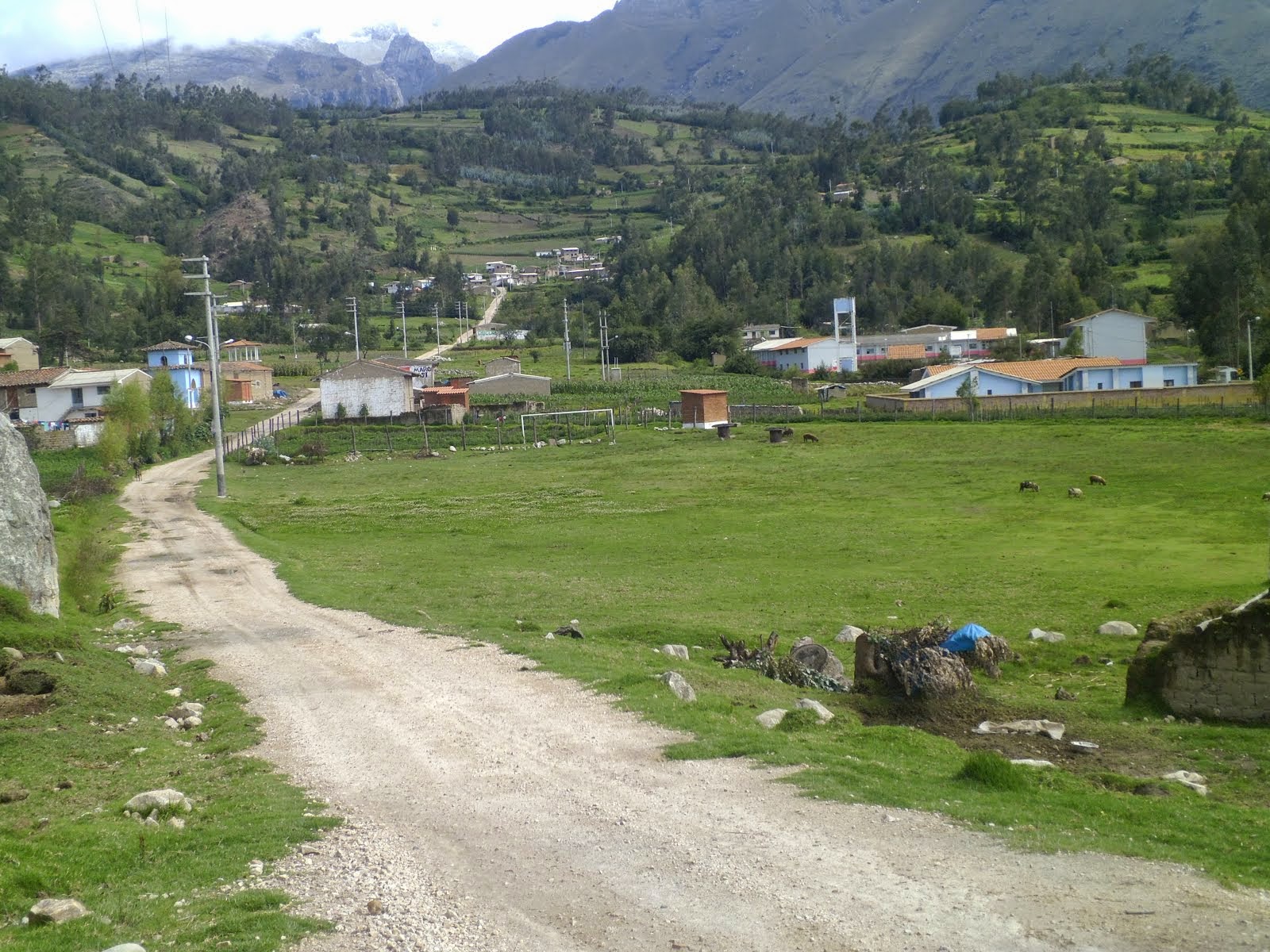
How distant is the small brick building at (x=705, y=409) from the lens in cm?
7281

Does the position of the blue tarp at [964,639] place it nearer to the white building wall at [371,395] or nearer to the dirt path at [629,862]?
the dirt path at [629,862]

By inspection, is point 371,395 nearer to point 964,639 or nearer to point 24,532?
point 24,532

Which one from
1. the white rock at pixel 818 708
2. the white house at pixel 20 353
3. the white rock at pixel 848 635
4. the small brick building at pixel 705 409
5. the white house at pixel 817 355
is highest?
the white house at pixel 20 353

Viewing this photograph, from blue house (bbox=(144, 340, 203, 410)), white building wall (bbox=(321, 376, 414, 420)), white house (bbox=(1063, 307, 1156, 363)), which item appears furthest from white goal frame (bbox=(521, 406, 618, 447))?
white house (bbox=(1063, 307, 1156, 363))

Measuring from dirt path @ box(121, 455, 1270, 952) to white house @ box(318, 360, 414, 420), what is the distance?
241 feet

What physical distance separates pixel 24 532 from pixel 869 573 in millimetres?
16893

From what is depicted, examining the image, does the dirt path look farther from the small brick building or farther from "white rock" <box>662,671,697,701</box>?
the small brick building

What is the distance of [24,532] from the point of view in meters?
19.3

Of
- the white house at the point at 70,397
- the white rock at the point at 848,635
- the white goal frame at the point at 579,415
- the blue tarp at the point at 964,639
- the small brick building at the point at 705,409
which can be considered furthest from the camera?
the white house at the point at 70,397

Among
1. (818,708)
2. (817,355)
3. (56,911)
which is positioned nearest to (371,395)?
(817,355)

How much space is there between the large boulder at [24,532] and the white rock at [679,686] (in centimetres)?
1088

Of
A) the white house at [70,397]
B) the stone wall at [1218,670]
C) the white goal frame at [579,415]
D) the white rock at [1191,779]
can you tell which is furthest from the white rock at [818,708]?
the white house at [70,397]

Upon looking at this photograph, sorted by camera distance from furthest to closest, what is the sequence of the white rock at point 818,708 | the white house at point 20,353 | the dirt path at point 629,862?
the white house at point 20,353
the white rock at point 818,708
the dirt path at point 629,862

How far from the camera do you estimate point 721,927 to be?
7500mm
